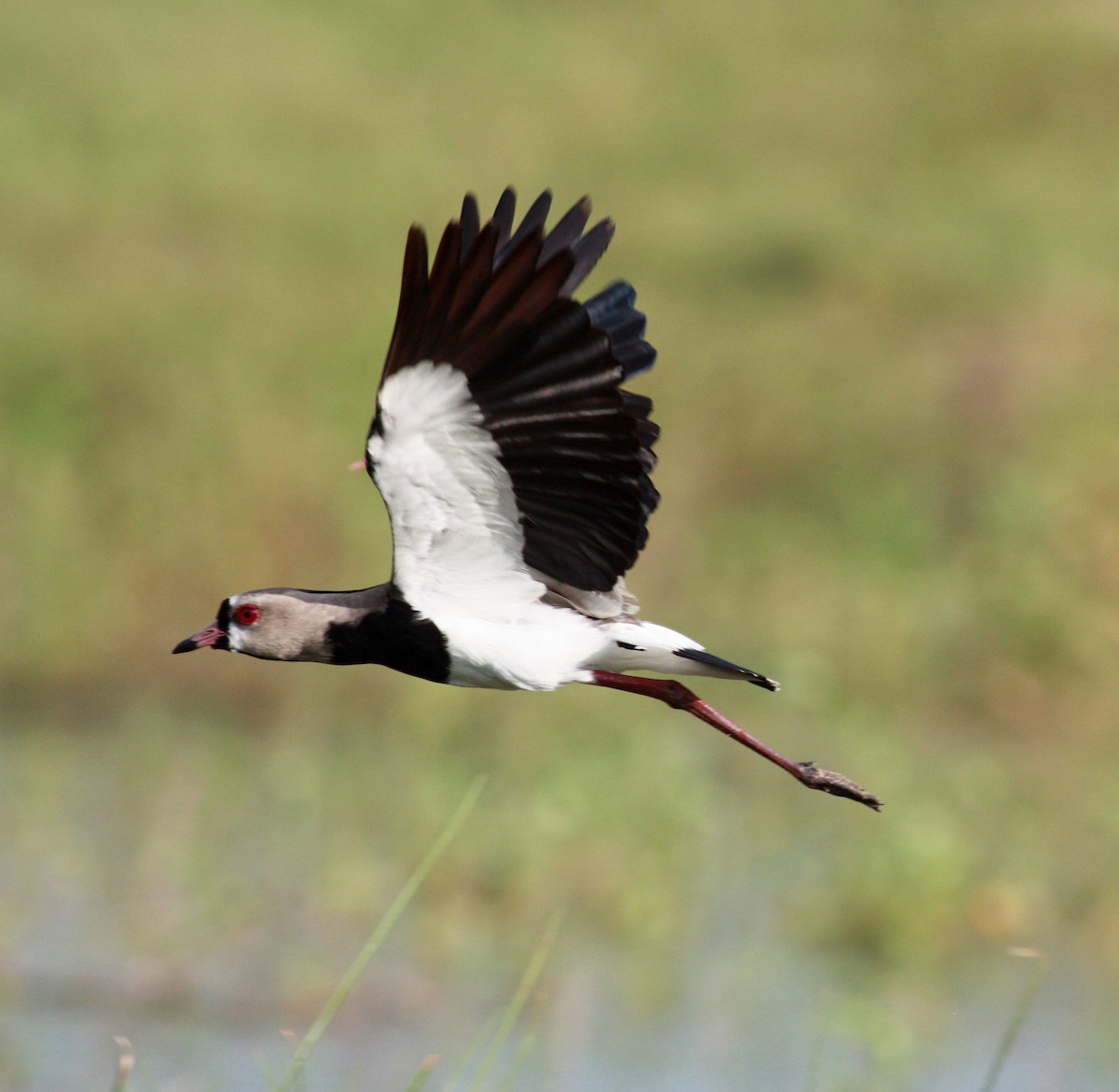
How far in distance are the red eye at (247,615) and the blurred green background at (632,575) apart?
2507 mm

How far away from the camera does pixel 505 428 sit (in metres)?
4.34

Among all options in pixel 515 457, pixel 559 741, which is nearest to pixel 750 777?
pixel 559 741

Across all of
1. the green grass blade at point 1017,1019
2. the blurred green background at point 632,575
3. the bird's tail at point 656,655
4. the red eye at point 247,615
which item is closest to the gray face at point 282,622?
the red eye at point 247,615

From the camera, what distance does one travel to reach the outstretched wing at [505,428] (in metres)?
4.17

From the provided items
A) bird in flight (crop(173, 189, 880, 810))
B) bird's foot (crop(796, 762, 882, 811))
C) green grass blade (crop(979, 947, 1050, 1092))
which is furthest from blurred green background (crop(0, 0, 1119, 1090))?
bird in flight (crop(173, 189, 880, 810))

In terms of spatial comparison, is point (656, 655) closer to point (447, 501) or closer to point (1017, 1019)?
point (447, 501)

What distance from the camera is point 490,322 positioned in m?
4.20

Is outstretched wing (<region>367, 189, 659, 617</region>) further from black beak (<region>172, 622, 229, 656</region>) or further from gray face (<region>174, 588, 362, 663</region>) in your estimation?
black beak (<region>172, 622, 229, 656</region>)

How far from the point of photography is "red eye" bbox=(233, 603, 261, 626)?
4781mm

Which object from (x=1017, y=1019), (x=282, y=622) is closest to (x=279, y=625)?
(x=282, y=622)

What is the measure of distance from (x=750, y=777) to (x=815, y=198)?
5.91m

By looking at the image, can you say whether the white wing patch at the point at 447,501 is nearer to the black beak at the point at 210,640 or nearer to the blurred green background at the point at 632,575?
the black beak at the point at 210,640

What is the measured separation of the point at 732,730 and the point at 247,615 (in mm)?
1126

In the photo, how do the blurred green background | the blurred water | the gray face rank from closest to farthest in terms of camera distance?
the gray face → the blurred water → the blurred green background
